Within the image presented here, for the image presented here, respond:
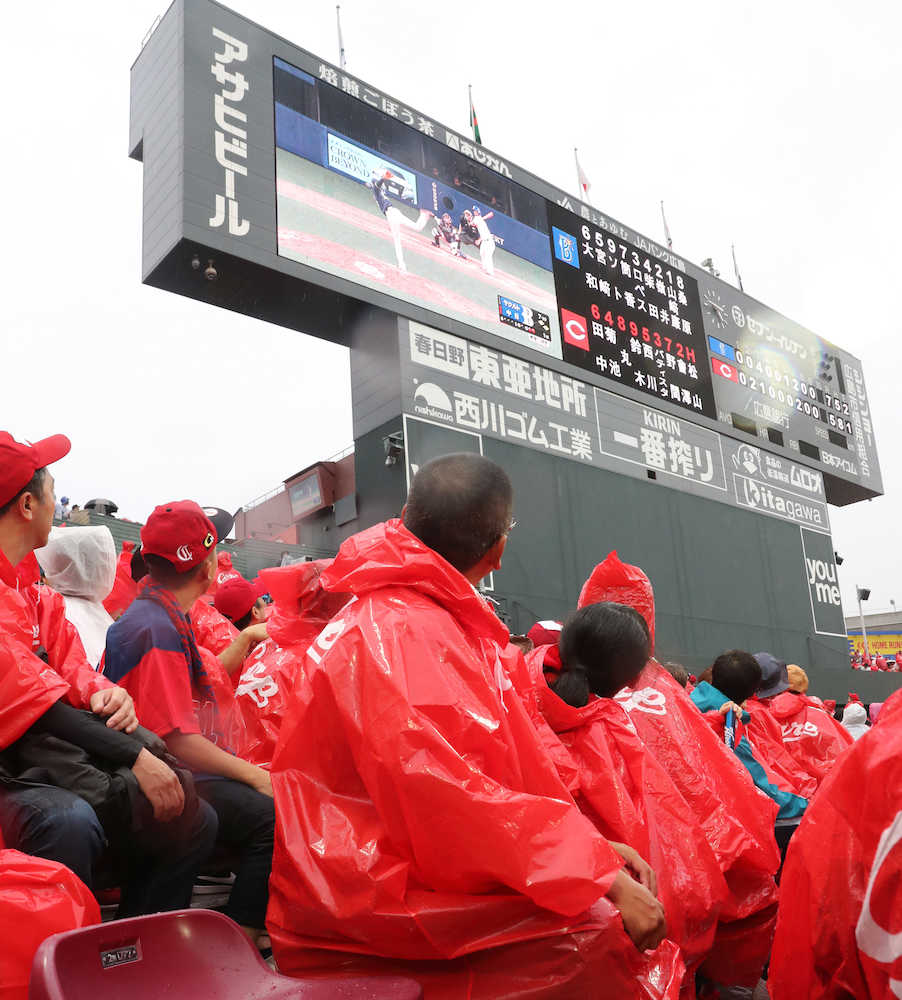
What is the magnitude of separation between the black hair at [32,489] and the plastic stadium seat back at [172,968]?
104 cm

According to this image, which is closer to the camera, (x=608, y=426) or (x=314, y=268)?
(x=314, y=268)

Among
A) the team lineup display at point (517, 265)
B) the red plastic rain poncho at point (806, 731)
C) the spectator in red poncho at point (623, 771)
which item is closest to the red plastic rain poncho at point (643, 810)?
the spectator in red poncho at point (623, 771)

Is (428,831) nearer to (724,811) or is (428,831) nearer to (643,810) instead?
(643,810)

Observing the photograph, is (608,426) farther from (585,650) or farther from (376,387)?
(585,650)

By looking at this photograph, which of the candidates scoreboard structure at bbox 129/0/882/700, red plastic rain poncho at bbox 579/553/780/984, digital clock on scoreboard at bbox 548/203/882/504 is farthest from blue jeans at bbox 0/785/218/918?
digital clock on scoreboard at bbox 548/203/882/504

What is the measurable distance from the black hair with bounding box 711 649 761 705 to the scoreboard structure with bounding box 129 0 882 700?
5.87m

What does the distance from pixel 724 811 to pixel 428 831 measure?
142cm

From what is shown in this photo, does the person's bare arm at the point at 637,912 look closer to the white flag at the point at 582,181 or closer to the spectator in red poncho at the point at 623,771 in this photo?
the spectator in red poncho at the point at 623,771

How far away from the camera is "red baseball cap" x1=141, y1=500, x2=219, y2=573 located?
2.02 m

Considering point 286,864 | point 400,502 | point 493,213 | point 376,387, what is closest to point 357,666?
Answer: point 286,864

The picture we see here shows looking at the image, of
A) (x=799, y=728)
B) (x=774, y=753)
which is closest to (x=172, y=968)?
(x=774, y=753)

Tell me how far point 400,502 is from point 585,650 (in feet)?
22.6

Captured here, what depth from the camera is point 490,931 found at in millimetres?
1104

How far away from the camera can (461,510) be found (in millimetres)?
1443
